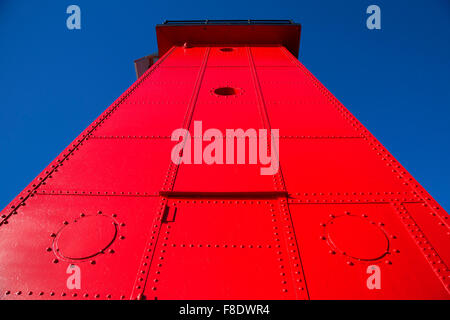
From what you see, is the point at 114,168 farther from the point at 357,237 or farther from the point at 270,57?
the point at 270,57

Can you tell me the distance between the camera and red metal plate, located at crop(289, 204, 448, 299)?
211cm

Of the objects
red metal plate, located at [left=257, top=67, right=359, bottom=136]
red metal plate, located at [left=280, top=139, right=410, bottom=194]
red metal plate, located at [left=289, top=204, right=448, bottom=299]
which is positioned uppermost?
red metal plate, located at [left=257, top=67, right=359, bottom=136]

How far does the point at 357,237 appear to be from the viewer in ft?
8.32

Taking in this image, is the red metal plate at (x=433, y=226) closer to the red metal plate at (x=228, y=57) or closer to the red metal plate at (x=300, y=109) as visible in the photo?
the red metal plate at (x=300, y=109)

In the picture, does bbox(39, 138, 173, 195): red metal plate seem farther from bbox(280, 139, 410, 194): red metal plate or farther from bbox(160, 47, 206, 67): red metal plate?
bbox(160, 47, 206, 67): red metal plate

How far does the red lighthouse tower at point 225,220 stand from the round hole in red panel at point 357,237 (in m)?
0.01

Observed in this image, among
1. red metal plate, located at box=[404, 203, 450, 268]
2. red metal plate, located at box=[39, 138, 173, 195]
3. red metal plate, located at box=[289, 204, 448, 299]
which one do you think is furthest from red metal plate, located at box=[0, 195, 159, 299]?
red metal plate, located at box=[404, 203, 450, 268]

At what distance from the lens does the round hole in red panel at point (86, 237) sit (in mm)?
2416

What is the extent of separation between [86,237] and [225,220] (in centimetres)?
132

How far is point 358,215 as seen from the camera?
9.05ft
